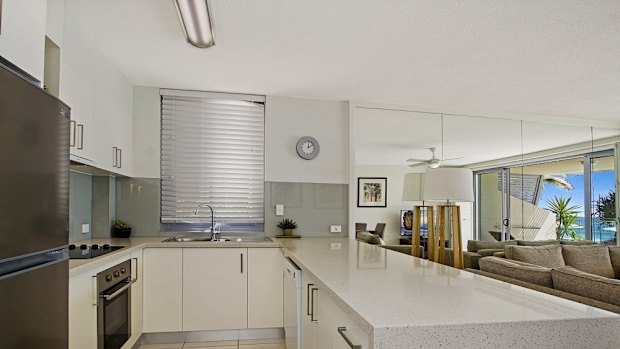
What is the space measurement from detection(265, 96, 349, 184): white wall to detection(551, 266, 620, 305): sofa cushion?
8.01 feet

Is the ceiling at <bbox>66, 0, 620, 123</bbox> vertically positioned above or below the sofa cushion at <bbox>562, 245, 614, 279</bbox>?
above

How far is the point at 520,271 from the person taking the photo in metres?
2.54

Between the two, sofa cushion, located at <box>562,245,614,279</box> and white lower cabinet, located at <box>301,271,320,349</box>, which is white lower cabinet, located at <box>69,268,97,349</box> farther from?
sofa cushion, located at <box>562,245,614,279</box>

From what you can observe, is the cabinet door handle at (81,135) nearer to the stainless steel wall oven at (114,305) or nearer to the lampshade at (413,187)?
the stainless steel wall oven at (114,305)

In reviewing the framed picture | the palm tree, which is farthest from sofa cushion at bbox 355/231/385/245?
the palm tree

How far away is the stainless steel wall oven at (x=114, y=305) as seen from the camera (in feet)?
7.95

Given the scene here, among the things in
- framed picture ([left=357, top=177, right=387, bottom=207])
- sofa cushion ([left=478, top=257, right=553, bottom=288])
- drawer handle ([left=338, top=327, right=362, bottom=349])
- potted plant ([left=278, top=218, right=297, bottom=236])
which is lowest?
sofa cushion ([left=478, top=257, right=553, bottom=288])

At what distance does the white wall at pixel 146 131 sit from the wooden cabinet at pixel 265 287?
4.69ft

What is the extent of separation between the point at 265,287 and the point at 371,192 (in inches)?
66.0

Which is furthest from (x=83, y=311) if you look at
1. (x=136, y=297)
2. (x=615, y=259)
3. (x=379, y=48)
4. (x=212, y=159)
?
(x=615, y=259)

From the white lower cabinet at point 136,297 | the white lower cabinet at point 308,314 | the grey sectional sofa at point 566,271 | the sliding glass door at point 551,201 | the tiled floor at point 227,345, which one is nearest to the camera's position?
the white lower cabinet at point 308,314

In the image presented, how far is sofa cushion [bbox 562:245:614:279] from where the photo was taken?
405 centimetres

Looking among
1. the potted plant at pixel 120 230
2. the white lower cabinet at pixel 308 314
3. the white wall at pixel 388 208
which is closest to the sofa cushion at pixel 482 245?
the white wall at pixel 388 208

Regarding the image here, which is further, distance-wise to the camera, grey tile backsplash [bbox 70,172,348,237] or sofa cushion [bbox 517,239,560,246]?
sofa cushion [bbox 517,239,560,246]
